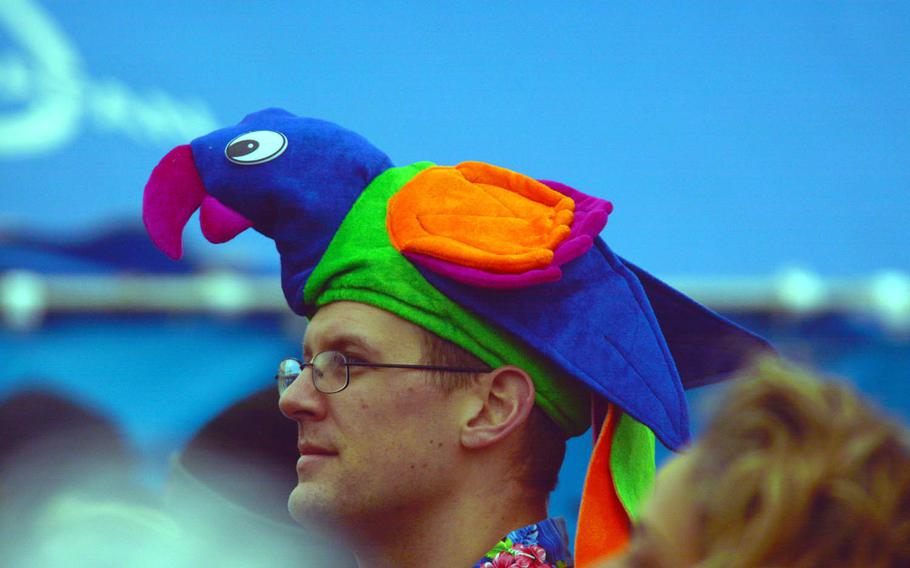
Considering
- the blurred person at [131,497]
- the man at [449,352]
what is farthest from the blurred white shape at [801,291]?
the blurred person at [131,497]

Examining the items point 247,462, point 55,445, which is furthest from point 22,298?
point 247,462

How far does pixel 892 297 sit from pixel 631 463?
106 centimetres

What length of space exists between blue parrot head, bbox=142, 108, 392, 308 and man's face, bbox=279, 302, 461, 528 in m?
0.15

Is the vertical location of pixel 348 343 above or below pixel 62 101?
below

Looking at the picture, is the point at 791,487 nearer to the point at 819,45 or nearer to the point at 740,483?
the point at 740,483

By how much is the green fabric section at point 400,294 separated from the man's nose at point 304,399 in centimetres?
13

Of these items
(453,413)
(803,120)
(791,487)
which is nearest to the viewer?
(791,487)

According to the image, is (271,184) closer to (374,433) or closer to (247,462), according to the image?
(374,433)

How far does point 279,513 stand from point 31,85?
1152mm

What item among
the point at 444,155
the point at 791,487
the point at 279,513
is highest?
the point at 444,155

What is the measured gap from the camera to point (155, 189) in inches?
84.2

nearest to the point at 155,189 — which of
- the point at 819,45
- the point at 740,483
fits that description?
the point at 740,483

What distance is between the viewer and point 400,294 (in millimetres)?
2010

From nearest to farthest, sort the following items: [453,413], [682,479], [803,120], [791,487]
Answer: [791,487] → [682,479] → [453,413] → [803,120]
